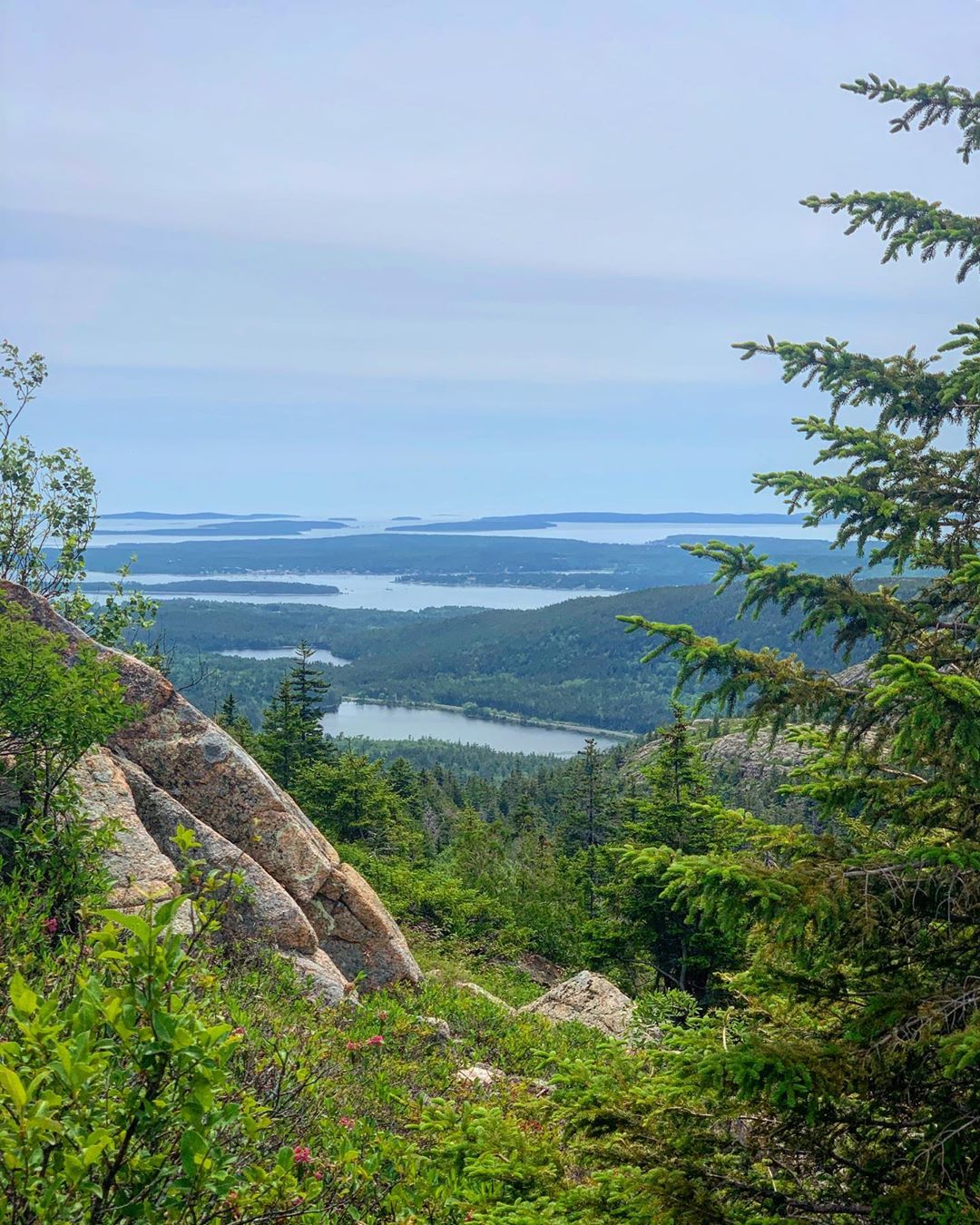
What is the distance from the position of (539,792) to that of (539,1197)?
98.2 m

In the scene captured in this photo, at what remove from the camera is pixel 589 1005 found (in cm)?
1730

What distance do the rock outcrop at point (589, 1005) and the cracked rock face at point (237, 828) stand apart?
3528mm

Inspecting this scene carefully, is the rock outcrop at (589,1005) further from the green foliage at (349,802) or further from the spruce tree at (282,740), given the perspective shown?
the spruce tree at (282,740)

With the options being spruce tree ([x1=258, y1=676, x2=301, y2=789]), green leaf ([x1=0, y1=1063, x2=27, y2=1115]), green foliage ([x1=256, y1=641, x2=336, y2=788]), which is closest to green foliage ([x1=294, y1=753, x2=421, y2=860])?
green foliage ([x1=256, y1=641, x2=336, y2=788])

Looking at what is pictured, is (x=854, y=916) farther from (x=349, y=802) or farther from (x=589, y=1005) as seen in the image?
(x=349, y=802)

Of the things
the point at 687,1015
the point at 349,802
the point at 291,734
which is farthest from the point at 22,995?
the point at 291,734

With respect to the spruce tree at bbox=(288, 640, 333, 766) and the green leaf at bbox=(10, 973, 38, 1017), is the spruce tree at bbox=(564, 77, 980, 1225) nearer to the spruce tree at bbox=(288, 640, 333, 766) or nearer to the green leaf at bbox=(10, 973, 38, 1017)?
the green leaf at bbox=(10, 973, 38, 1017)

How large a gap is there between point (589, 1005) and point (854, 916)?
13.4 m

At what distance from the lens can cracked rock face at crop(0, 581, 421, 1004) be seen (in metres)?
11.6

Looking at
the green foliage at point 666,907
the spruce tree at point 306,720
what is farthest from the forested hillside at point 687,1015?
the spruce tree at point 306,720

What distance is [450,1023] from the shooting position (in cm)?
1247

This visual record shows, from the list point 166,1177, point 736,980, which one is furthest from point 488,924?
point 166,1177

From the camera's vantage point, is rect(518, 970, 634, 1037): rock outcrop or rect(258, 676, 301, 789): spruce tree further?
rect(258, 676, 301, 789): spruce tree

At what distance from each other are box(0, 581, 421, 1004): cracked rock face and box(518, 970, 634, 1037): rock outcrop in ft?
11.6
